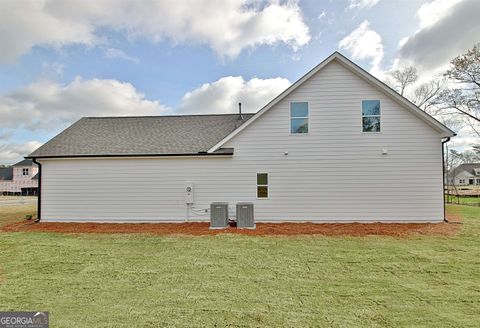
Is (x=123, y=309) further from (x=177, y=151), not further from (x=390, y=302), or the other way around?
(x=177, y=151)

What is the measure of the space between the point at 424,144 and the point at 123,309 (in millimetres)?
11861

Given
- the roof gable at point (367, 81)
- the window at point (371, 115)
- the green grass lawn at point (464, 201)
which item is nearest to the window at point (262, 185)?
the roof gable at point (367, 81)

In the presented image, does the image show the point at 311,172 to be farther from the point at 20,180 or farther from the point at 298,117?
the point at 20,180

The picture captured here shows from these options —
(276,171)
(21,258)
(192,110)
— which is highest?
(192,110)

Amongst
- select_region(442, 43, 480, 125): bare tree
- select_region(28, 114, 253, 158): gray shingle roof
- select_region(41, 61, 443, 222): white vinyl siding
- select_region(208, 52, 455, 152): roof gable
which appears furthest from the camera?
select_region(442, 43, 480, 125): bare tree

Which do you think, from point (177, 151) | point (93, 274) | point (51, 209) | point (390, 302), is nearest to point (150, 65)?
point (177, 151)

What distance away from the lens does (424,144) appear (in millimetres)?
10461

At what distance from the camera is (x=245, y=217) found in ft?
33.1

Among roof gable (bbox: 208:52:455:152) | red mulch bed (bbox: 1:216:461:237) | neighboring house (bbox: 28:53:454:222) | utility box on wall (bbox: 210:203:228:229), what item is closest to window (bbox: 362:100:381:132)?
neighboring house (bbox: 28:53:454:222)

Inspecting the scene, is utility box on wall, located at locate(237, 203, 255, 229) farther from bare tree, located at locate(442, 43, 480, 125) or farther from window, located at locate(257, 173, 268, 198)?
bare tree, located at locate(442, 43, 480, 125)

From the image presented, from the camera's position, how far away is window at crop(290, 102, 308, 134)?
10914 millimetres

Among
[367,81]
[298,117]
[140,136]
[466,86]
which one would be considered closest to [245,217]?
[298,117]
